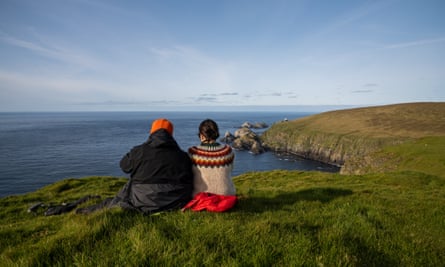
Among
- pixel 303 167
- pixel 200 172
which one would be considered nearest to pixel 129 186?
pixel 200 172

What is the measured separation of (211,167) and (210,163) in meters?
0.12

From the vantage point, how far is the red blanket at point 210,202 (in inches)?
231

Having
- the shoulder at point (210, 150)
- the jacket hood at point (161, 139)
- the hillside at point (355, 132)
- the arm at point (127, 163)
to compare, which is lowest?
the hillside at point (355, 132)

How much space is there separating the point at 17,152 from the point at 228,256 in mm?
107894

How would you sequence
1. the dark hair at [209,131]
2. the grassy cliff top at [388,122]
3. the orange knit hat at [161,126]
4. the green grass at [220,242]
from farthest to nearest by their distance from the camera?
1. the grassy cliff top at [388,122]
2. the dark hair at [209,131]
3. the orange knit hat at [161,126]
4. the green grass at [220,242]

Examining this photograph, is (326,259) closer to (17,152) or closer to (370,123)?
(17,152)

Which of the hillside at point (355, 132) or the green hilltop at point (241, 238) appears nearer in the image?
the green hilltop at point (241, 238)

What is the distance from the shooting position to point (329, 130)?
114875mm

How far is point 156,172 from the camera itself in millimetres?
5805

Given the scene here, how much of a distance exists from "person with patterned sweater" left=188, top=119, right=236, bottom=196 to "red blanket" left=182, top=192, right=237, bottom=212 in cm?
20

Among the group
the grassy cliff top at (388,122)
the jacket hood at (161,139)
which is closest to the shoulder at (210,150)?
the jacket hood at (161,139)

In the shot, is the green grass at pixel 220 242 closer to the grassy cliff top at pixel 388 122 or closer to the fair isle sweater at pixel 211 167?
the fair isle sweater at pixel 211 167

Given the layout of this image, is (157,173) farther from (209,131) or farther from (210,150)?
(209,131)

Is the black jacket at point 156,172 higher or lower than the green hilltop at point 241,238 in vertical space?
higher
